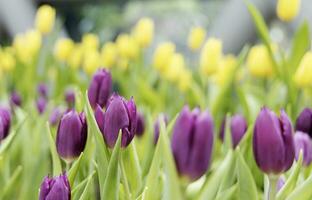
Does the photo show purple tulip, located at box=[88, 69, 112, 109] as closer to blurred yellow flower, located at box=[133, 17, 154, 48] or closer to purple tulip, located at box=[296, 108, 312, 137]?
purple tulip, located at box=[296, 108, 312, 137]

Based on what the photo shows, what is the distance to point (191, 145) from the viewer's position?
1.71 feet

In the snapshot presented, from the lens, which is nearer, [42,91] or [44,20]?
[42,91]

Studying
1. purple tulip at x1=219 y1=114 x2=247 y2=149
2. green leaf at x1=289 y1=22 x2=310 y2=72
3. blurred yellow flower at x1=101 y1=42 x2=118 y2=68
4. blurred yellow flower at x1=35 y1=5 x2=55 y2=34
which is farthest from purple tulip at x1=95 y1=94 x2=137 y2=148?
Result: blurred yellow flower at x1=35 y1=5 x2=55 y2=34

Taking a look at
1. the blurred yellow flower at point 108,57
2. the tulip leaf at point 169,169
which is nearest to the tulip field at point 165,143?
the tulip leaf at point 169,169

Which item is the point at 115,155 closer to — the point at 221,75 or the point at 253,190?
the point at 253,190

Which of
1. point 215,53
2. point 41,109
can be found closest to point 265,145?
point 41,109

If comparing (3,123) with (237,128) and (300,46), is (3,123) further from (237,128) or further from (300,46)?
(300,46)

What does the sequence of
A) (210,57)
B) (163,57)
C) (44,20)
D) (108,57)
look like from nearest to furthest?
(210,57) → (163,57) → (108,57) → (44,20)

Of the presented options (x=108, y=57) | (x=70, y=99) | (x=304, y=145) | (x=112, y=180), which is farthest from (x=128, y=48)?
(x=112, y=180)

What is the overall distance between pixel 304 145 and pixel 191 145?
187 mm

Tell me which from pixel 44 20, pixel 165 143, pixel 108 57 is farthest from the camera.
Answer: pixel 44 20

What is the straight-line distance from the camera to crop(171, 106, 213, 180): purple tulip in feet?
1.71

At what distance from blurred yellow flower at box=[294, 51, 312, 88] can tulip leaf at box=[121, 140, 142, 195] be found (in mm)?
423

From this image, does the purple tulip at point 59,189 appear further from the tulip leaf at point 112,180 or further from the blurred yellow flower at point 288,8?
the blurred yellow flower at point 288,8
